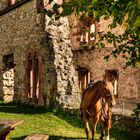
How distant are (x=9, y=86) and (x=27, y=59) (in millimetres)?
3089

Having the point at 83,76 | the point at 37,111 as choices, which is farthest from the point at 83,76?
the point at 37,111

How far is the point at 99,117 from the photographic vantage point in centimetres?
1095

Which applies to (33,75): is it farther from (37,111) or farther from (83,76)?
(83,76)

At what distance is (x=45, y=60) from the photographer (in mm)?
16391

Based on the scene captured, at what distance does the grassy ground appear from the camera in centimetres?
1255

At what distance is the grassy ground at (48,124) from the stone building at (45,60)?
2.44 ft

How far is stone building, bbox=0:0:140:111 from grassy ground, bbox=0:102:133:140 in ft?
2.44

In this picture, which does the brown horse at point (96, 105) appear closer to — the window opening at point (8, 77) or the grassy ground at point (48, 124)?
the grassy ground at point (48, 124)

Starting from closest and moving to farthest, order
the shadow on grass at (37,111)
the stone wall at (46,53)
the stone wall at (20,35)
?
the shadow on grass at (37,111) → the stone wall at (46,53) → the stone wall at (20,35)

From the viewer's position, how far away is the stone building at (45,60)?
1606 cm

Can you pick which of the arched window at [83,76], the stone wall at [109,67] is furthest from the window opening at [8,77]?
the arched window at [83,76]

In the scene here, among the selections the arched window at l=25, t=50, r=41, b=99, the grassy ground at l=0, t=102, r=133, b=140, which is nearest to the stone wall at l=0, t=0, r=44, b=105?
the arched window at l=25, t=50, r=41, b=99

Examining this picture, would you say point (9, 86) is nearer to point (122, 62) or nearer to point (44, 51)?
point (44, 51)

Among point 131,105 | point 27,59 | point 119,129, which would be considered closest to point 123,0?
point 119,129
